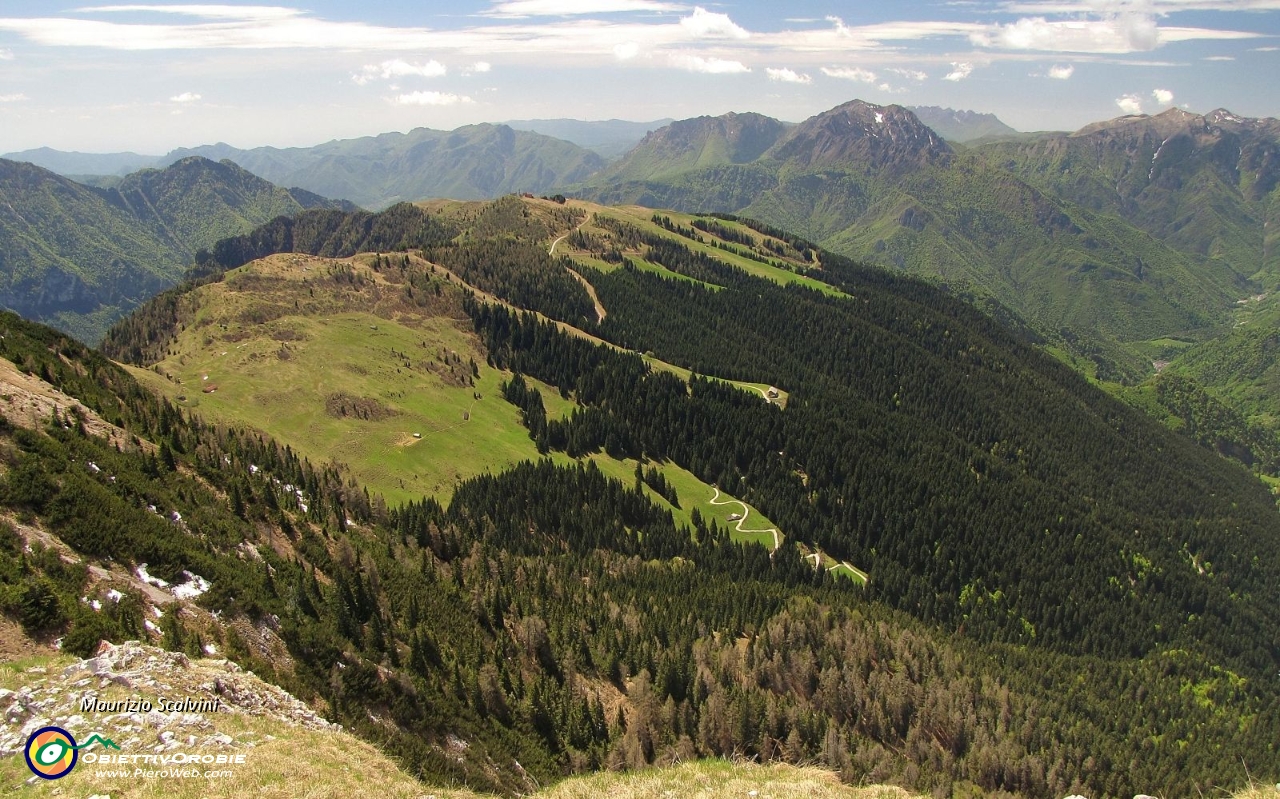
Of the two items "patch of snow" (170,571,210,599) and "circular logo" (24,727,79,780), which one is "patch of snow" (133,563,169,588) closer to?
"patch of snow" (170,571,210,599)

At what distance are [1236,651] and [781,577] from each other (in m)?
152

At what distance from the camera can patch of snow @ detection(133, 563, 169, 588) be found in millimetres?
47156

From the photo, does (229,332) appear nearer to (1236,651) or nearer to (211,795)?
(211,795)

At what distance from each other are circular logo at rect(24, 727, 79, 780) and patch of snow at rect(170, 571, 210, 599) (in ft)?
69.0

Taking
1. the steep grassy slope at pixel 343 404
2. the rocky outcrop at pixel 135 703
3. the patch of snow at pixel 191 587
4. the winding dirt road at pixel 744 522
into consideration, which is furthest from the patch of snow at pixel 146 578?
the winding dirt road at pixel 744 522

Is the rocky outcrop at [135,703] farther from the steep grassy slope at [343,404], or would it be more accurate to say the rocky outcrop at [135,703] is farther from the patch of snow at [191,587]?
the steep grassy slope at [343,404]

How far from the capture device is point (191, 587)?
162 ft

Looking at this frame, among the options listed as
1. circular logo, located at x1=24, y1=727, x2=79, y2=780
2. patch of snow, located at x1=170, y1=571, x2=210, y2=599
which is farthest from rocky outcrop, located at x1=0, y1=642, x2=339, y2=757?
A: patch of snow, located at x1=170, y1=571, x2=210, y2=599

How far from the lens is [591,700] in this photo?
82688 millimetres

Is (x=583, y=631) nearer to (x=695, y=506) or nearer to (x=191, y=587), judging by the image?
(x=191, y=587)

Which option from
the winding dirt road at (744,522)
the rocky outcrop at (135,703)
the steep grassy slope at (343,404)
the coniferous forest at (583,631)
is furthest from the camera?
the winding dirt road at (744,522)

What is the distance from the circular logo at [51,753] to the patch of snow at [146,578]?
838 inches

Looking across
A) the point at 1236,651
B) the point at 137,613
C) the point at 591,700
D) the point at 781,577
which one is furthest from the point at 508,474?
the point at 1236,651

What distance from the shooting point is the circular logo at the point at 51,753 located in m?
26.5
